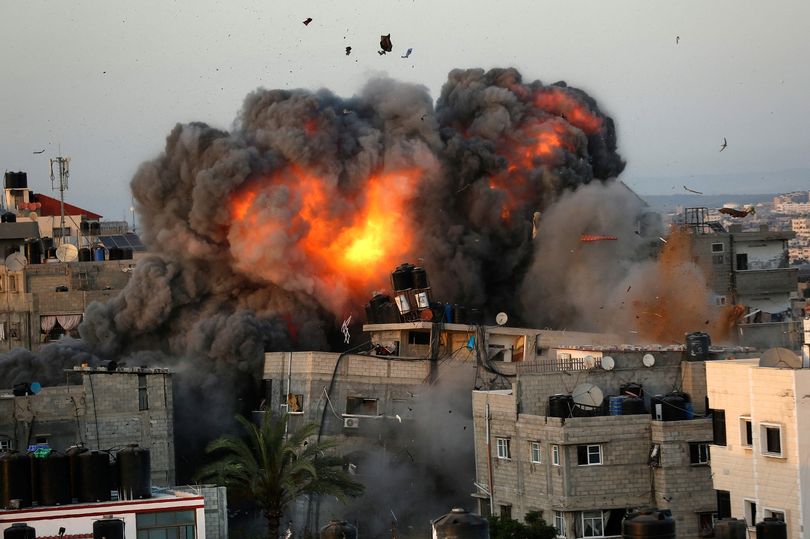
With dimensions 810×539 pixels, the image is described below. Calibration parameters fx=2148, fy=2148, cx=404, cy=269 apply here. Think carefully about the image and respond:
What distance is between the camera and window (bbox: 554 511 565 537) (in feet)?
197

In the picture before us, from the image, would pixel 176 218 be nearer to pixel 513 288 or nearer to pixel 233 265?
pixel 233 265

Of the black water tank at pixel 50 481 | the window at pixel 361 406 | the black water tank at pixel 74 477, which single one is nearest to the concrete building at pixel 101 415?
the window at pixel 361 406

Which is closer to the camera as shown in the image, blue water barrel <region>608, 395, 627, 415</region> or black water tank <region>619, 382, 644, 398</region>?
blue water barrel <region>608, 395, 627, 415</region>

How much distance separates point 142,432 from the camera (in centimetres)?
6912

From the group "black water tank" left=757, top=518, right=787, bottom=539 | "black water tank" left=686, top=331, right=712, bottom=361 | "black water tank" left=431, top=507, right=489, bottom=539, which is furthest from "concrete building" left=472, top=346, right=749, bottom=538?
"black water tank" left=431, top=507, right=489, bottom=539

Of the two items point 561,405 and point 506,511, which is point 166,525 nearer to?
point 561,405

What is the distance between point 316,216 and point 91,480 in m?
32.7

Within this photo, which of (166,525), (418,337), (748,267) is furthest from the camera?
(748,267)

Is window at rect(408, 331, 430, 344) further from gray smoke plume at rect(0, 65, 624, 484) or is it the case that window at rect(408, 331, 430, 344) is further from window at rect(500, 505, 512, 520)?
window at rect(500, 505, 512, 520)

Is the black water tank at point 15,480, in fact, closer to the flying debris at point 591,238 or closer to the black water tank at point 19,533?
the black water tank at point 19,533

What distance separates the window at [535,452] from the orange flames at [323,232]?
2113cm

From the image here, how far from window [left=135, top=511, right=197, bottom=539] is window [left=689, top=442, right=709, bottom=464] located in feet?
52.3

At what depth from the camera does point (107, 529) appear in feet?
147

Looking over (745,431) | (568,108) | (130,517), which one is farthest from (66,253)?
(745,431)
